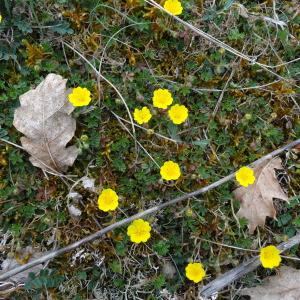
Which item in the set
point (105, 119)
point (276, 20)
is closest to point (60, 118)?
point (105, 119)

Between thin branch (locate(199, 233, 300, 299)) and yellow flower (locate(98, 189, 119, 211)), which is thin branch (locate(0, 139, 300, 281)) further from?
thin branch (locate(199, 233, 300, 299))

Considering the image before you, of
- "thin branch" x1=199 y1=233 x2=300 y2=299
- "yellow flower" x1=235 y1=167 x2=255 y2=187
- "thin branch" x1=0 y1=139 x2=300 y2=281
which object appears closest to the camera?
"thin branch" x1=0 y1=139 x2=300 y2=281

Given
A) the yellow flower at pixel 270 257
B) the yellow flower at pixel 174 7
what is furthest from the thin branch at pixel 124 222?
the yellow flower at pixel 174 7

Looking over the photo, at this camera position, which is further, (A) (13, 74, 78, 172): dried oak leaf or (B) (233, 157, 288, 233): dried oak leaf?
(B) (233, 157, 288, 233): dried oak leaf

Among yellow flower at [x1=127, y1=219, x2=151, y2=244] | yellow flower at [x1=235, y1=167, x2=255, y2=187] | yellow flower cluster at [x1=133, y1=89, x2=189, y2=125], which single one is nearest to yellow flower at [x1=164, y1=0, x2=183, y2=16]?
yellow flower cluster at [x1=133, y1=89, x2=189, y2=125]

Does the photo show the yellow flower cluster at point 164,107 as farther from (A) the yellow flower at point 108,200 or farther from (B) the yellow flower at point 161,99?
(A) the yellow flower at point 108,200

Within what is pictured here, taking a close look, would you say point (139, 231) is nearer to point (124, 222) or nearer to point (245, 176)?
point (124, 222)

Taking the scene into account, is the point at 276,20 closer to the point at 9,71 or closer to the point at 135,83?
the point at 135,83
